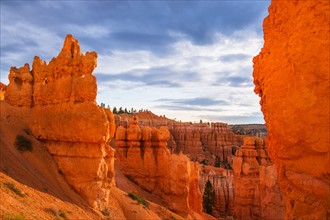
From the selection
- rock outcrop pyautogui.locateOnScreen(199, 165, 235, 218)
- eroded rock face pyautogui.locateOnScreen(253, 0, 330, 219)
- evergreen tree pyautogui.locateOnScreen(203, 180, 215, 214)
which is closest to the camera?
eroded rock face pyautogui.locateOnScreen(253, 0, 330, 219)

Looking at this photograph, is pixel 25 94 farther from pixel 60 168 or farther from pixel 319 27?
pixel 319 27

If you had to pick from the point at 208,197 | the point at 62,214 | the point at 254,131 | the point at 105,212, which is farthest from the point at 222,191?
the point at 254,131

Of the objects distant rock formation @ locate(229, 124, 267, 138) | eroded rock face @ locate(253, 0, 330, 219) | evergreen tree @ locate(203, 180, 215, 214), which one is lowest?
evergreen tree @ locate(203, 180, 215, 214)

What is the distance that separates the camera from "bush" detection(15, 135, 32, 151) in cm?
1698

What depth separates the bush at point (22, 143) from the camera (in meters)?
17.0

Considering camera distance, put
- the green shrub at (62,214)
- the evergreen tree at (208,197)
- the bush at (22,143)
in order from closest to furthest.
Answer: the green shrub at (62,214), the bush at (22,143), the evergreen tree at (208,197)

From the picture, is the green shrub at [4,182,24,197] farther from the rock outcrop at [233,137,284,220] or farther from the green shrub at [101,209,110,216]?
the rock outcrop at [233,137,284,220]

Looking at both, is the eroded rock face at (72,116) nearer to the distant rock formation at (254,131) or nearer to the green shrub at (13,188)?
the green shrub at (13,188)

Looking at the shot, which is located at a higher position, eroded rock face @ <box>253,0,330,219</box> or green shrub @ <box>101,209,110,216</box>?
eroded rock face @ <box>253,0,330,219</box>

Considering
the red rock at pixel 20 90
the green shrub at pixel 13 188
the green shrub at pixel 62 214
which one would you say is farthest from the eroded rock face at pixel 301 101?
the red rock at pixel 20 90

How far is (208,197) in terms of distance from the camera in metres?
46.2

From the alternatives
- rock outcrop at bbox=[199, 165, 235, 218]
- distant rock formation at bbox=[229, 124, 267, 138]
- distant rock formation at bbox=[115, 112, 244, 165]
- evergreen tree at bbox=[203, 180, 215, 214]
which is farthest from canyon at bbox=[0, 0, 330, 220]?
distant rock formation at bbox=[229, 124, 267, 138]

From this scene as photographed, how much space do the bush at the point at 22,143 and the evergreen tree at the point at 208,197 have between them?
31761 millimetres

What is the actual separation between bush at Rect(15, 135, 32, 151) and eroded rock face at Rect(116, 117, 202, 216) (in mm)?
12236
